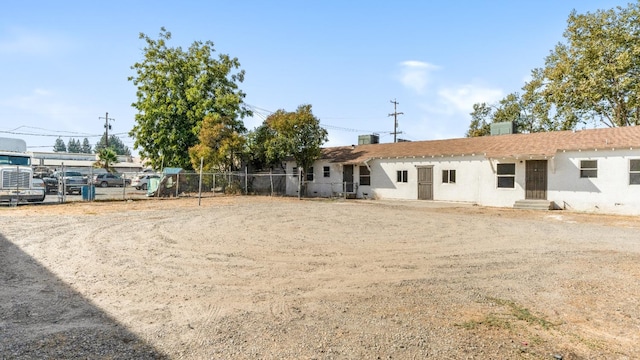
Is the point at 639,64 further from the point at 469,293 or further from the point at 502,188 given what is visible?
the point at 469,293

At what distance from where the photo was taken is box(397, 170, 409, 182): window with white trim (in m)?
24.0

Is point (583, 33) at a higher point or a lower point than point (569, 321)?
higher

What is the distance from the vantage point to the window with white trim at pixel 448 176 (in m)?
22.1

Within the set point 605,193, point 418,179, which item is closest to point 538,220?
point 605,193

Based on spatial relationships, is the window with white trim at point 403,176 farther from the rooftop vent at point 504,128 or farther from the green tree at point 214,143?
the green tree at point 214,143

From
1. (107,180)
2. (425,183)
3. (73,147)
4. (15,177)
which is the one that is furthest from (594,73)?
(73,147)

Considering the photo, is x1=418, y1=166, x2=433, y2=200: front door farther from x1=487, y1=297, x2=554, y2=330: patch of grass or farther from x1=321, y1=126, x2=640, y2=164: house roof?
x1=487, y1=297, x2=554, y2=330: patch of grass

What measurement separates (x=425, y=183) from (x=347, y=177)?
19.6 feet

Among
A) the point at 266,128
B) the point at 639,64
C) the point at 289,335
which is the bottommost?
the point at 289,335

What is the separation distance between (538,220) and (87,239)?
14.9 m

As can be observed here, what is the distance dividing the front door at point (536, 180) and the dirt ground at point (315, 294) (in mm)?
8471

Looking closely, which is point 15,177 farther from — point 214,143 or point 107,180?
point 107,180

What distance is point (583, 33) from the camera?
2647 centimetres

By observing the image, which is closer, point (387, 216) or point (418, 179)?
point (387, 216)
